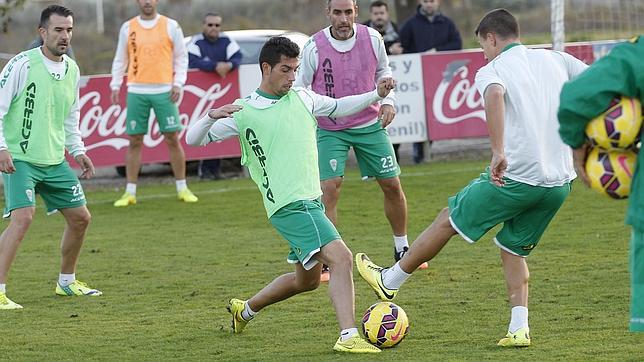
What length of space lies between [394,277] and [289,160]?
103cm

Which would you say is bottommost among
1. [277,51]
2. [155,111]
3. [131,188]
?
[131,188]

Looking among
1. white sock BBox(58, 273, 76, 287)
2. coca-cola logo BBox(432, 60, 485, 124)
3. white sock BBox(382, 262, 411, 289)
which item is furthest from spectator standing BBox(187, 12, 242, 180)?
white sock BBox(382, 262, 411, 289)

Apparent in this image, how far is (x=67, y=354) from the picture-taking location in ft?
23.6

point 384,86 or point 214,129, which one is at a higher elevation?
point 384,86

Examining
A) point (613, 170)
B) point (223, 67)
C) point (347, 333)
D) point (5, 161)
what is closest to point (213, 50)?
point (223, 67)

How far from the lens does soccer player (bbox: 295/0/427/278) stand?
30.4ft

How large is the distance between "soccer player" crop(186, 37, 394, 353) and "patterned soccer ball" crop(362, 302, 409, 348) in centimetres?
Answer: 10

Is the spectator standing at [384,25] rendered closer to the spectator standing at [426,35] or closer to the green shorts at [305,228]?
the spectator standing at [426,35]

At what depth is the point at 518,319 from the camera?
22.5ft

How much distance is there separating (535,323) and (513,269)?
Result: 66cm

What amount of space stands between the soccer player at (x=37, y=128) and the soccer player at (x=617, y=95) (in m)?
4.59

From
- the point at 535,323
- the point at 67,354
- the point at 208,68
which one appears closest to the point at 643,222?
the point at 535,323

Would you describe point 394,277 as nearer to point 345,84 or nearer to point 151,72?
point 345,84

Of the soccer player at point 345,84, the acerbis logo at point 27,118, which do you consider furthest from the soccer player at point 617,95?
the acerbis logo at point 27,118
